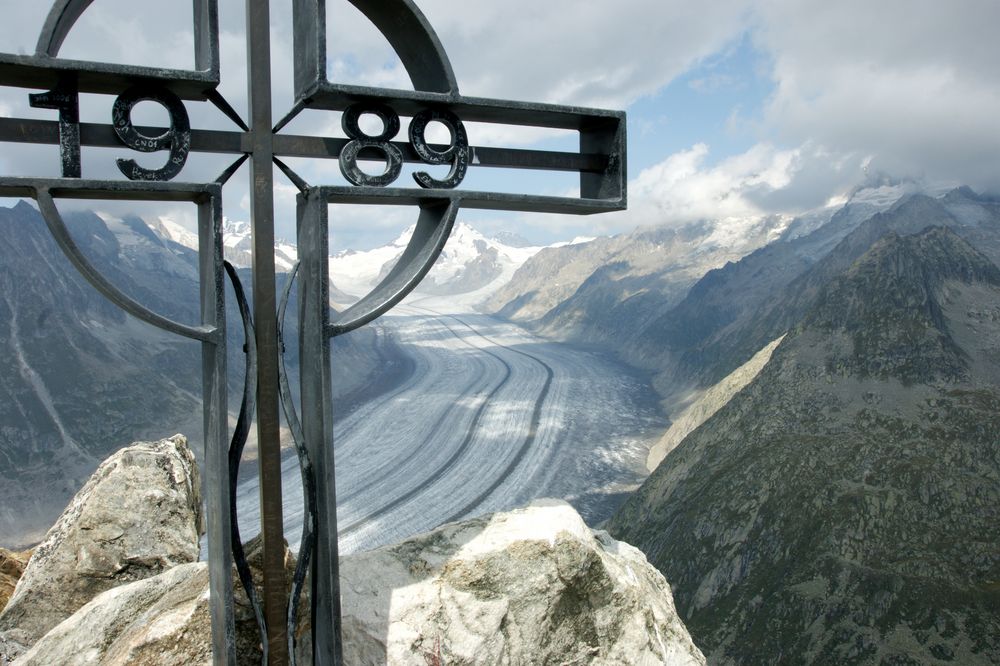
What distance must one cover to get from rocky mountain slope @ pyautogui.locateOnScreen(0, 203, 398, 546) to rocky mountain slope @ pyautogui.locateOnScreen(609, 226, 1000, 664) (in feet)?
109

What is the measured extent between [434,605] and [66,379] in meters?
65.4

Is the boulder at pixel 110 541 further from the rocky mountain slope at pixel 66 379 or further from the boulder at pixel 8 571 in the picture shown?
the rocky mountain slope at pixel 66 379

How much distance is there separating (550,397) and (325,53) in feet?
205

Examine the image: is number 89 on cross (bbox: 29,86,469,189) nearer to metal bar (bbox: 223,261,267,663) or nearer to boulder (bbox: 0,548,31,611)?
metal bar (bbox: 223,261,267,663)

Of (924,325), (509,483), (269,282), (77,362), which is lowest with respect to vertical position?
(509,483)

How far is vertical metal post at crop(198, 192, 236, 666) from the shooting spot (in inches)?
130

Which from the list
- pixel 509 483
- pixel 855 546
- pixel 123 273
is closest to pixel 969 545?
pixel 855 546

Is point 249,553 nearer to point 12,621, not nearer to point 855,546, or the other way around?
point 12,621

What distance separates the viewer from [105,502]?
5176mm

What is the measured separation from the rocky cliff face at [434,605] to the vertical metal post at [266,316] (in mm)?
217

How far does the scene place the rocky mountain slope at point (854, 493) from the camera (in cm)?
2847

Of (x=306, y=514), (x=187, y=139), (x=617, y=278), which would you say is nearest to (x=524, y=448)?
(x=306, y=514)

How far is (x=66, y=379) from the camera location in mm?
60969

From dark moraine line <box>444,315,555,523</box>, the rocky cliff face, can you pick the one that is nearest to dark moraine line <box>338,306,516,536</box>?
dark moraine line <box>444,315,555,523</box>
